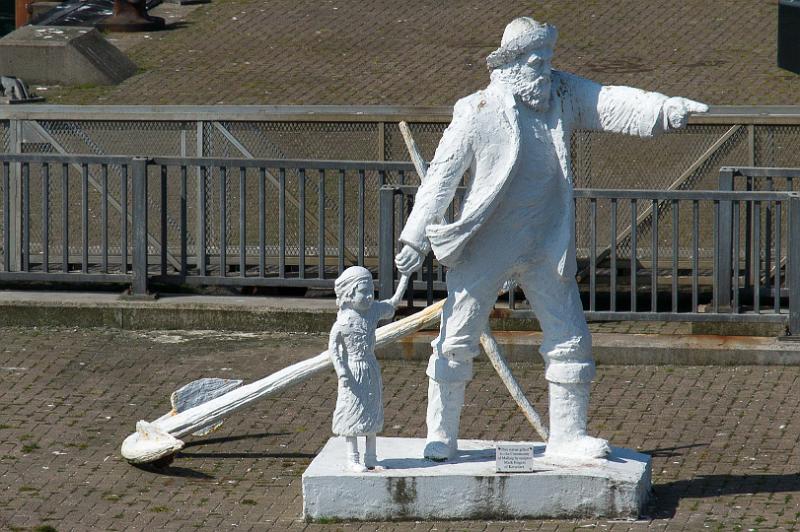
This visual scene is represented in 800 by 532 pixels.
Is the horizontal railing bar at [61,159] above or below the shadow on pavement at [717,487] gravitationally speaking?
above

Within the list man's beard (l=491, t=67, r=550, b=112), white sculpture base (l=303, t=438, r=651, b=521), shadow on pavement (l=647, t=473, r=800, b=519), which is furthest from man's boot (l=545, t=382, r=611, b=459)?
man's beard (l=491, t=67, r=550, b=112)

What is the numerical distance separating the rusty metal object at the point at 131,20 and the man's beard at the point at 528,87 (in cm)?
1488

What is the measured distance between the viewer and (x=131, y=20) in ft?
73.9

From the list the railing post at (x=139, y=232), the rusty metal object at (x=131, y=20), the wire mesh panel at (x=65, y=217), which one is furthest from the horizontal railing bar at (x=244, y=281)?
the rusty metal object at (x=131, y=20)

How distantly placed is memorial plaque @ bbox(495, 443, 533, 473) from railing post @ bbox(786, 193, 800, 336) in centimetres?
379

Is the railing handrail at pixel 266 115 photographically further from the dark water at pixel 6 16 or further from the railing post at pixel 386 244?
the dark water at pixel 6 16

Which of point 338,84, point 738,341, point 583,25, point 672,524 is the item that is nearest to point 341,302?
point 672,524

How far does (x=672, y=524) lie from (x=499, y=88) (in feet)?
6.95

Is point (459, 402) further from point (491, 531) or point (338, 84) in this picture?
point (338, 84)

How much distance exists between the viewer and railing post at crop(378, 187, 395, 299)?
468 inches

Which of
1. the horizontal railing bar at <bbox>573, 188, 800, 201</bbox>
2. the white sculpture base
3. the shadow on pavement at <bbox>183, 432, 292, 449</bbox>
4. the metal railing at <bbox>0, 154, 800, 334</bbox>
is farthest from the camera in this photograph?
the metal railing at <bbox>0, 154, 800, 334</bbox>

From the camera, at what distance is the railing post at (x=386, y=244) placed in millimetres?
11898

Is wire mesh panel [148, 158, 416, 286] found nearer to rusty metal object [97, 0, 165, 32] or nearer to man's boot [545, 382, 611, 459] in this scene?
man's boot [545, 382, 611, 459]

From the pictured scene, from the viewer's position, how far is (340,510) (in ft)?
27.1
